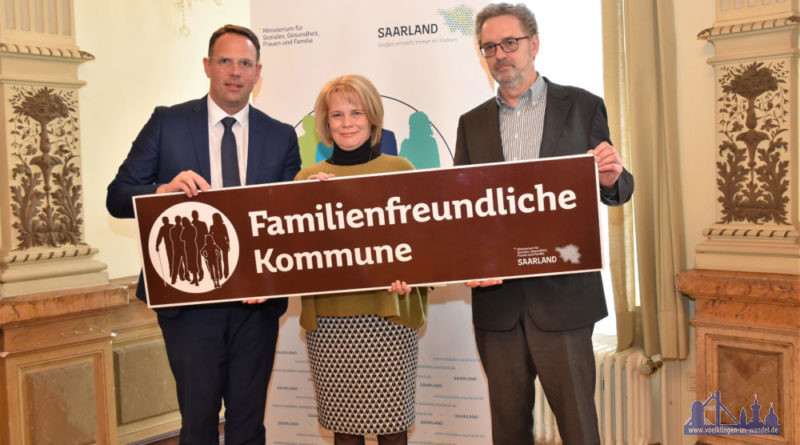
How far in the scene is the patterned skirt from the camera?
2.42 metres

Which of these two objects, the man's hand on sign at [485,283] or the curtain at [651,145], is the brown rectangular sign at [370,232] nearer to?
the man's hand on sign at [485,283]

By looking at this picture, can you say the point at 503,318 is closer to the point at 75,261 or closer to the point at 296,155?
the point at 296,155

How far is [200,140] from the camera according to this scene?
2354 millimetres

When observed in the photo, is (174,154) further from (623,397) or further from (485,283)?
(623,397)

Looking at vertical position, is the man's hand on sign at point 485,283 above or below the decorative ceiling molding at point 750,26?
below

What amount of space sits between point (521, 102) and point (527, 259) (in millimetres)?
527

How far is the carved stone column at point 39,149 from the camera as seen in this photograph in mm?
3080

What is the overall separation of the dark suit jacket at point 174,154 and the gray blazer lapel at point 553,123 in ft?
3.15

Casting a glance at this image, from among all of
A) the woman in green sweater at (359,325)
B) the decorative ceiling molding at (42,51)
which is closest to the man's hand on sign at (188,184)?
the woman in green sweater at (359,325)

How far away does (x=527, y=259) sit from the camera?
217 cm

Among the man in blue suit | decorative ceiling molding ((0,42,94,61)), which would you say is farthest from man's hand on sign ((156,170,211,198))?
decorative ceiling molding ((0,42,94,61))

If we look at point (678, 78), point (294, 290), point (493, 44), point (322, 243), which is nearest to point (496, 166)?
point (493, 44)

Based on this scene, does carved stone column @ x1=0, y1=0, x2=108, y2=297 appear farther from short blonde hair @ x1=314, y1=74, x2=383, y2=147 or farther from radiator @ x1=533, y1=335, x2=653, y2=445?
radiator @ x1=533, y1=335, x2=653, y2=445

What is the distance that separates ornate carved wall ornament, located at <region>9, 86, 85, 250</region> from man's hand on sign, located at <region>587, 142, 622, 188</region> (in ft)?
8.19
